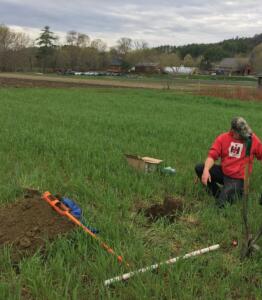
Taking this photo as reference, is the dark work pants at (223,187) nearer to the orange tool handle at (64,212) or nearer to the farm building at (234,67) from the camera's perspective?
the orange tool handle at (64,212)

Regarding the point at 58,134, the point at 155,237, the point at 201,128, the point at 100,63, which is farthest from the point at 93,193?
the point at 100,63

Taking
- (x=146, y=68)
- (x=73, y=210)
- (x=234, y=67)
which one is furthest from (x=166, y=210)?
(x=234, y=67)

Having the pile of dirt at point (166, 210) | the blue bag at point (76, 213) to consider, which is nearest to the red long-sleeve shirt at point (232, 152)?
the pile of dirt at point (166, 210)


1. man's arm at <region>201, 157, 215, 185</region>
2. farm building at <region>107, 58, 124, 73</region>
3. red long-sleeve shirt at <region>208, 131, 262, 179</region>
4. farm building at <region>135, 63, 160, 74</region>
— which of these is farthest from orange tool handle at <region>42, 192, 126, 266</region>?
farm building at <region>107, 58, 124, 73</region>

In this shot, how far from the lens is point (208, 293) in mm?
2707

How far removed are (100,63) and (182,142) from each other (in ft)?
325

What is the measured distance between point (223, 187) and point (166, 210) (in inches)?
37.7

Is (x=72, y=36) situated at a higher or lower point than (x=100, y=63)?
higher

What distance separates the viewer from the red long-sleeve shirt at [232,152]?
4660mm

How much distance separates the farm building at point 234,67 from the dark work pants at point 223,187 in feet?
330

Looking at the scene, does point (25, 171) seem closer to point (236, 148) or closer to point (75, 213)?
point (75, 213)

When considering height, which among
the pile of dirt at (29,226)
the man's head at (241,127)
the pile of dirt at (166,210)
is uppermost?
the man's head at (241,127)

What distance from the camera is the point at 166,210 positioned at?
4.20 m

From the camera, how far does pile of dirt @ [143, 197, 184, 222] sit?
13.3 ft
